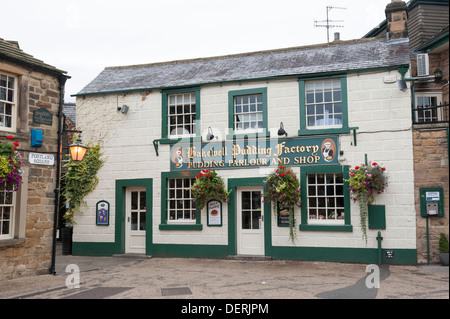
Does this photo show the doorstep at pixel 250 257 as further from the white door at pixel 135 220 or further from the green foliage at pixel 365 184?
the white door at pixel 135 220

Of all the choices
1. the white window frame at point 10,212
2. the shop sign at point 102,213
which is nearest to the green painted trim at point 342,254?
the shop sign at point 102,213

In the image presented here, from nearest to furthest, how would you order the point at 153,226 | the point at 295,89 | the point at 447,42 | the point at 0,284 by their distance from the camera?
1. the point at 0,284
2. the point at 447,42
3. the point at 295,89
4. the point at 153,226

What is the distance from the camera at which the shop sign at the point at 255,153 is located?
12359 millimetres

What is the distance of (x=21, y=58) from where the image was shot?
10.3 m

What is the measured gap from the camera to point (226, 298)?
25.8 ft

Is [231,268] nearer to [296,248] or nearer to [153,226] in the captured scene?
[296,248]

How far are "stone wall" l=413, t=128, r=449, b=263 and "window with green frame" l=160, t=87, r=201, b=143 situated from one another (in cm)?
661

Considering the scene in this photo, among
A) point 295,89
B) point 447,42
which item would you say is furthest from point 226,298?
point 447,42

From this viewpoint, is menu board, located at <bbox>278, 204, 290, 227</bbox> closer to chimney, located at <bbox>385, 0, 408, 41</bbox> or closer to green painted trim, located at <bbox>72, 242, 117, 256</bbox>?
green painted trim, located at <bbox>72, 242, 117, 256</bbox>

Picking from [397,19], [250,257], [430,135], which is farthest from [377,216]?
[397,19]

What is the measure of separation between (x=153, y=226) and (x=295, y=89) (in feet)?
20.4

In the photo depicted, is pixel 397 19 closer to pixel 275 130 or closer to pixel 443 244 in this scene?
pixel 275 130

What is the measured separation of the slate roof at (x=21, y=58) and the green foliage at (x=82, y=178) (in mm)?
3926

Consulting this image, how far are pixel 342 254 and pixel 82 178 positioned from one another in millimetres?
8700
